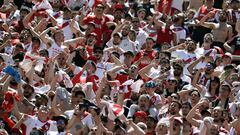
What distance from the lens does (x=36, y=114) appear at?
1786 centimetres

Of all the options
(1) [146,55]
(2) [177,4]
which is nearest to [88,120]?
(1) [146,55]

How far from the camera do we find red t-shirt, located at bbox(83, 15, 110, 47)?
22.4m

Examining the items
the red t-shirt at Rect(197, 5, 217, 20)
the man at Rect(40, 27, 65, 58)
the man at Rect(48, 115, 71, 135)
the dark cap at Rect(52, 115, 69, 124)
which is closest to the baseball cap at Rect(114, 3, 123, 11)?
the red t-shirt at Rect(197, 5, 217, 20)

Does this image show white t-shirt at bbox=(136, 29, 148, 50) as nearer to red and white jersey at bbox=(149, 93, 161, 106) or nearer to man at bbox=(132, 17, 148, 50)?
man at bbox=(132, 17, 148, 50)

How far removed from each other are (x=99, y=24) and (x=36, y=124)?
17.3ft

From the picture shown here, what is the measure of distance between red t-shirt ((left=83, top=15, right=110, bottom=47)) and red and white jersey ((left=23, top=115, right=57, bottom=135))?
472 cm

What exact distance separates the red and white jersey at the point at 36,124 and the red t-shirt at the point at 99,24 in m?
4.72

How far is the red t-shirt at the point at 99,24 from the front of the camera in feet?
73.4

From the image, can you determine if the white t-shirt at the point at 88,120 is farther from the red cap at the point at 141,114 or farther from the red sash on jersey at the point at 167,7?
the red sash on jersey at the point at 167,7

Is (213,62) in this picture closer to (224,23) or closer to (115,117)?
(224,23)

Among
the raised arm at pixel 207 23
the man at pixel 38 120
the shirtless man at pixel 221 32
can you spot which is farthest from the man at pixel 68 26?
the man at pixel 38 120

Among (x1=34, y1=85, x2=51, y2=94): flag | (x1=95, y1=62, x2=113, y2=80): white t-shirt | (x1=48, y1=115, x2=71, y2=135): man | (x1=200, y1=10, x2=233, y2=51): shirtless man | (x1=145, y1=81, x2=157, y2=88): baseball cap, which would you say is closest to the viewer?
(x1=48, y1=115, x2=71, y2=135): man

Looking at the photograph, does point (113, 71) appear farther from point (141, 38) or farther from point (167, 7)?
point (167, 7)

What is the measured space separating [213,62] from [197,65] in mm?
308
